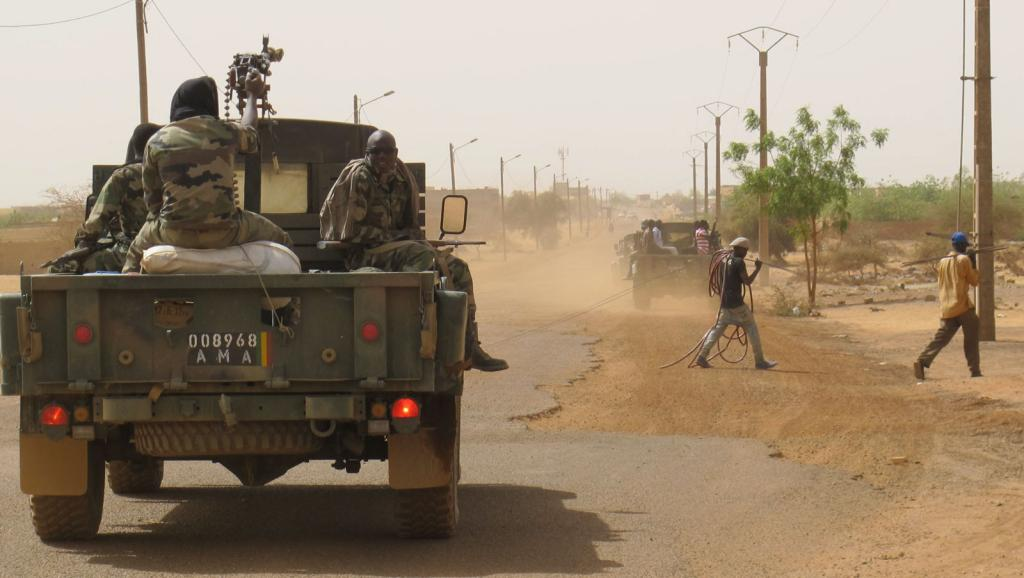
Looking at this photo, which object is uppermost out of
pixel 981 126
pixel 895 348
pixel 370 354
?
pixel 981 126

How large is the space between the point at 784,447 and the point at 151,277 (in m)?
6.05

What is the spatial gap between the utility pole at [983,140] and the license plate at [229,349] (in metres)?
16.7

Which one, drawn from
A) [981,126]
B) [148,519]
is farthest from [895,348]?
[148,519]

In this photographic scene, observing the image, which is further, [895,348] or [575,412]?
[895,348]

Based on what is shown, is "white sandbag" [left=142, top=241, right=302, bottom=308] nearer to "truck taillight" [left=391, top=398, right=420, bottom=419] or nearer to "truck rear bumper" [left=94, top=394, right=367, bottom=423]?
"truck rear bumper" [left=94, top=394, right=367, bottom=423]

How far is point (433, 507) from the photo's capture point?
7.62 m

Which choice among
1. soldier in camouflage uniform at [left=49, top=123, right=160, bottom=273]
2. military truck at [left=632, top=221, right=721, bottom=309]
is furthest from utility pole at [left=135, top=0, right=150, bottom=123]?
soldier in camouflage uniform at [left=49, top=123, right=160, bottom=273]

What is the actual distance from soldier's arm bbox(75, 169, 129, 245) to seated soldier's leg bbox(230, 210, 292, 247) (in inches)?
51.9

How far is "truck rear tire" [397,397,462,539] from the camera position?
7562 millimetres

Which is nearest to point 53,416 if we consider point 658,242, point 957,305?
point 957,305

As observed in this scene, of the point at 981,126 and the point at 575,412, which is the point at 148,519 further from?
the point at 981,126

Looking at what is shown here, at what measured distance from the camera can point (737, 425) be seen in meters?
12.9

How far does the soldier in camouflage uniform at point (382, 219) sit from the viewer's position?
27.7 feet

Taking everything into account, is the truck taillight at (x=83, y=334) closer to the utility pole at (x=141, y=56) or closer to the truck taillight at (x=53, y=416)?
the truck taillight at (x=53, y=416)
